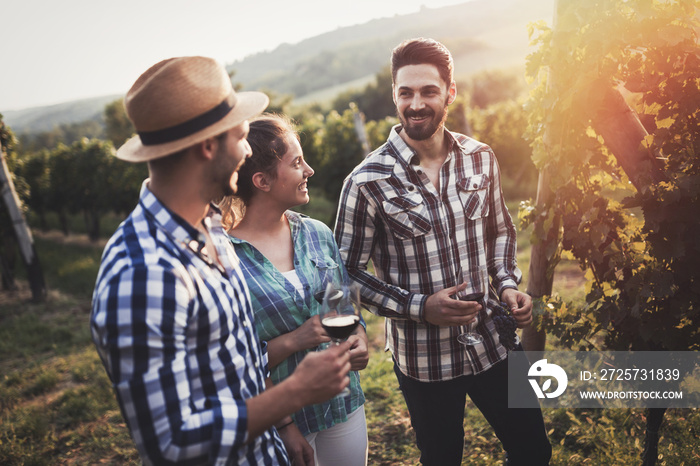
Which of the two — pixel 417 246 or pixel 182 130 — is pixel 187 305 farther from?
pixel 417 246

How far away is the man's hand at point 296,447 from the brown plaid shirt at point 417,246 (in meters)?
0.70

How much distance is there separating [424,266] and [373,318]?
4.56m

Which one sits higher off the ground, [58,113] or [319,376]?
[319,376]

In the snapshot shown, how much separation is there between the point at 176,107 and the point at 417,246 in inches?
52.0

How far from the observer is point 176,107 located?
134 centimetres

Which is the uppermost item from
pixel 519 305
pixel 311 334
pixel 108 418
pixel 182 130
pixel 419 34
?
pixel 419 34

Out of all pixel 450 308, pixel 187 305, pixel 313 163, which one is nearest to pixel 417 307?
pixel 450 308

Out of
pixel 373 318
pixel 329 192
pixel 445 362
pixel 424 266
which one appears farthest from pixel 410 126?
pixel 329 192

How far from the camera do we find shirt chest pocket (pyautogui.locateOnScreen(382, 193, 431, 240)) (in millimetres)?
2258

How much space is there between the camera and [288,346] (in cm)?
187

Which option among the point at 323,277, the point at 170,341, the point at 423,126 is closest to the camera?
the point at 170,341

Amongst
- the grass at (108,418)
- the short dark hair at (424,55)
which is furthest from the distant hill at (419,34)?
the short dark hair at (424,55)

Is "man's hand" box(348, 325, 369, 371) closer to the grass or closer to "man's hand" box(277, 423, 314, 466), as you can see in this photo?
"man's hand" box(277, 423, 314, 466)

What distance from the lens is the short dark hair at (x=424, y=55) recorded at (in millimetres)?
2371
